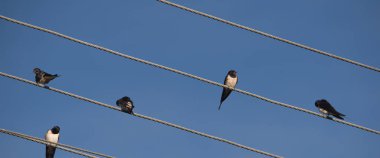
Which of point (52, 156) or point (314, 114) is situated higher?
point (52, 156)

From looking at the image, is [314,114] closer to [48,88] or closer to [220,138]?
[220,138]

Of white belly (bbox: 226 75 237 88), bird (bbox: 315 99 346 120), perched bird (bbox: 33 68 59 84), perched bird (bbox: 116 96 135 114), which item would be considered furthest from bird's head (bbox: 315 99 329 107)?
perched bird (bbox: 33 68 59 84)

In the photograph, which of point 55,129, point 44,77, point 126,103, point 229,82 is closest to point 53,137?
point 55,129

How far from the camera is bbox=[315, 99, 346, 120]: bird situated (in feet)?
47.2

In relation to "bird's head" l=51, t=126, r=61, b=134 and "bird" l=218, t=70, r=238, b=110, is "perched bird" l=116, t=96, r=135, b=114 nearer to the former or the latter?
"bird's head" l=51, t=126, r=61, b=134

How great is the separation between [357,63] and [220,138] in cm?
190

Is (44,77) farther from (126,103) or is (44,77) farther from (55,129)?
(126,103)

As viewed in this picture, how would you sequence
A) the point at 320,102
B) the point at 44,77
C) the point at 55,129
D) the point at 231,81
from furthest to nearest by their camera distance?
the point at 231,81
the point at 55,129
the point at 44,77
the point at 320,102

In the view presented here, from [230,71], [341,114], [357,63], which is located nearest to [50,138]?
[230,71]

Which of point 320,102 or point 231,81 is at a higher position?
point 231,81

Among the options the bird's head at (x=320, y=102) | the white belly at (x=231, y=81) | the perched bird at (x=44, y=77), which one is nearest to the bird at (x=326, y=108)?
the bird's head at (x=320, y=102)

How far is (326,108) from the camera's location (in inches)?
591

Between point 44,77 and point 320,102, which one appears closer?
point 320,102

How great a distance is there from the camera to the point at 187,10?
938 cm
